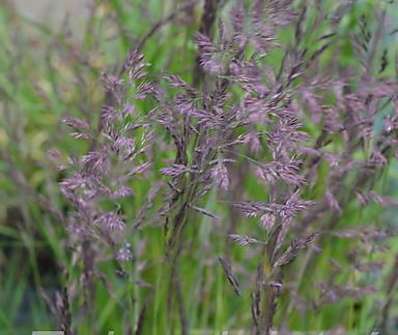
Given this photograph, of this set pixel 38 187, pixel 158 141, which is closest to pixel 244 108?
pixel 158 141

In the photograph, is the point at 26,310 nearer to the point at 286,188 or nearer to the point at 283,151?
the point at 286,188

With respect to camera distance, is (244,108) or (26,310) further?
(26,310)

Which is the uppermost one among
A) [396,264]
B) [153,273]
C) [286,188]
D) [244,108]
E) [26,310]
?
[244,108]

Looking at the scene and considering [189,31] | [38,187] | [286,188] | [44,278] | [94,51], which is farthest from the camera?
[38,187]

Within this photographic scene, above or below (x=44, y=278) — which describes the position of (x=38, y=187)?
above

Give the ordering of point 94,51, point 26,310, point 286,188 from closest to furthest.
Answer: point 286,188
point 94,51
point 26,310

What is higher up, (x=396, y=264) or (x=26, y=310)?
(x=396, y=264)

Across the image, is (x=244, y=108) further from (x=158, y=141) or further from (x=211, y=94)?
(x=158, y=141)

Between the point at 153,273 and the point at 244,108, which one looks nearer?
the point at 244,108

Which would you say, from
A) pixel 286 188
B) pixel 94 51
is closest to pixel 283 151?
pixel 286 188
